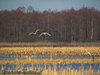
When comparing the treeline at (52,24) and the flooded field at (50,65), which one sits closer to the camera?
the flooded field at (50,65)

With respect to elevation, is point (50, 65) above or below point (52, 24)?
below

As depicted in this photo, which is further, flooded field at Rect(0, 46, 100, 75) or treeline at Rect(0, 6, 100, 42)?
treeline at Rect(0, 6, 100, 42)

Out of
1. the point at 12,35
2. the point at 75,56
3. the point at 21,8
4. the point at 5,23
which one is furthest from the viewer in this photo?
the point at 21,8

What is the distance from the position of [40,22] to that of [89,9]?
7092 mm

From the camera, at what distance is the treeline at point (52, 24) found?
38.9m

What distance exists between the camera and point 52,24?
144 feet

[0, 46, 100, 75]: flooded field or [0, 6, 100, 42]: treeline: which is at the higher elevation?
[0, 6, 100, 42]: treeline

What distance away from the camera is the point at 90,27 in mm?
42031

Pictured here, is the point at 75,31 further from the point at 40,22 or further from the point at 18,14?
the point at 18,14

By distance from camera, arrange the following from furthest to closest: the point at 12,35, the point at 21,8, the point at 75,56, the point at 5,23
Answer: the point at 21,8 → the point at 5,23 → the point at 12,35 → the point at 75,56

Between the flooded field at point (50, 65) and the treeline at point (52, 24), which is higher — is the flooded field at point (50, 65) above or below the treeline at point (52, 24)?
below

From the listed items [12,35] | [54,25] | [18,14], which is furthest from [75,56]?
[18,14]

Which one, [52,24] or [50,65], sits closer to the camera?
[50,65]

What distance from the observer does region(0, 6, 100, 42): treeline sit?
38.9 m
